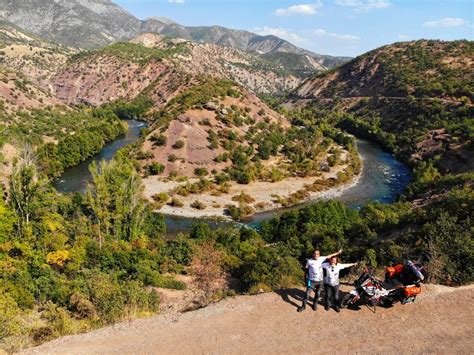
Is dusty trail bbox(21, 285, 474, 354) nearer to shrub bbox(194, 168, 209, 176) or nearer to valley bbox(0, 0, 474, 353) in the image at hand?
valley bbox(0, 0, 474, 353)

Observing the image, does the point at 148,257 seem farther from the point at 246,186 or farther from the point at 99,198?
the point at 246,186

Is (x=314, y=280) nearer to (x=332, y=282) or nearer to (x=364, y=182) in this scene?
(x=332, y=282)

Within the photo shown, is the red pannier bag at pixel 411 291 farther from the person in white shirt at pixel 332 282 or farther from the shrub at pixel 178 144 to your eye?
the shrub at pixel 178 144

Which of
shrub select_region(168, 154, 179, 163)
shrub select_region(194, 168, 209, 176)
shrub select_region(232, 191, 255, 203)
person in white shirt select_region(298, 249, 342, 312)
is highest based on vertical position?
person in white shirt select_region(298, 249, 342, 312)

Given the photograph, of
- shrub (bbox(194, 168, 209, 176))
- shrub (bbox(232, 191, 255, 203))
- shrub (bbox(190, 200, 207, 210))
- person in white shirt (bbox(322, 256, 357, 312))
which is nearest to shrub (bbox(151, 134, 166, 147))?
shrub (bbox(194, 168, 209, 176))

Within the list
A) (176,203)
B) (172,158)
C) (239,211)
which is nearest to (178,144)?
(172,158)

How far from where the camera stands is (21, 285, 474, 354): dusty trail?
1255 cm

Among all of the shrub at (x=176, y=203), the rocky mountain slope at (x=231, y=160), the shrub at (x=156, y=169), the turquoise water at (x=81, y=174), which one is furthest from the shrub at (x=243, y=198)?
the turquoise water at (x=81, y=174)

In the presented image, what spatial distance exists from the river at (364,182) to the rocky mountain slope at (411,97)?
5394mm

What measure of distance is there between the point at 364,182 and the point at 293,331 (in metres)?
67.9

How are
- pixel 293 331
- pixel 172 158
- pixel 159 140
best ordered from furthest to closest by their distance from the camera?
pixel 159 140
pixel 172 158
pixel 293 331

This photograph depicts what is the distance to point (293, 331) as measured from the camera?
13375mm

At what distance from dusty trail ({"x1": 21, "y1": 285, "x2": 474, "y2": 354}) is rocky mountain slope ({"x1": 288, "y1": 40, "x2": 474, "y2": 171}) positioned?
6372 cm

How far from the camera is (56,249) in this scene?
32562 mm
